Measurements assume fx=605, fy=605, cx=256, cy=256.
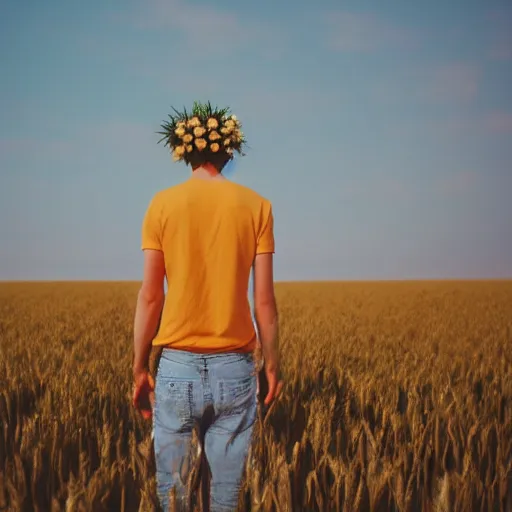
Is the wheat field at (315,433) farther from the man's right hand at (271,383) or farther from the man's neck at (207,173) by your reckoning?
the man's neck at (207,173)

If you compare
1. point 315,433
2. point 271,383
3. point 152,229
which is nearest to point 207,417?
point 271,383

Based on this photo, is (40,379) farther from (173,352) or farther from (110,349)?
(173,352)

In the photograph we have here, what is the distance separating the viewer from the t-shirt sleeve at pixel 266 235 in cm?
230

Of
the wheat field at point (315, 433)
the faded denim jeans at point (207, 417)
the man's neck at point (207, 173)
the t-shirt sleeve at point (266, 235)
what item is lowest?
the wheat field at point (315, 433)

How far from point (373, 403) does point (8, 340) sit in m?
6.49

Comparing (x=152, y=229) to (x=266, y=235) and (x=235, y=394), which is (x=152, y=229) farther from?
(x=235, y=394)

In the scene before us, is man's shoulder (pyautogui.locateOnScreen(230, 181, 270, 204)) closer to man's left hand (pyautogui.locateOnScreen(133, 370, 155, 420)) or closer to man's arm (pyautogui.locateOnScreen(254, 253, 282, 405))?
man's arm (pyautogui.locateOnScreen(254, 253, 282, 405))

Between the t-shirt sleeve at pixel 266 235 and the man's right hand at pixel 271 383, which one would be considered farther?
the man's right hand at pixel 271 383

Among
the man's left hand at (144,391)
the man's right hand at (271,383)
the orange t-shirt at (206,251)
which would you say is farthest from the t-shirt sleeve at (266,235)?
the man's left hand at (144,391)

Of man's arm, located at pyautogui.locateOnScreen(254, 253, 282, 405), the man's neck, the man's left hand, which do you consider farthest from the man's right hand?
the man's neck

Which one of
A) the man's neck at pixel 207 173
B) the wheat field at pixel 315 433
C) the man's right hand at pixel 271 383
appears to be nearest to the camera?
the man's neck at pixel 207 173

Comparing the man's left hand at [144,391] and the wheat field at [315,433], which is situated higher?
the man's left hand at [144,391]

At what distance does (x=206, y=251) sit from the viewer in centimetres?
227

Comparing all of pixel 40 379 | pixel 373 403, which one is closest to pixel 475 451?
pixel 373 403
